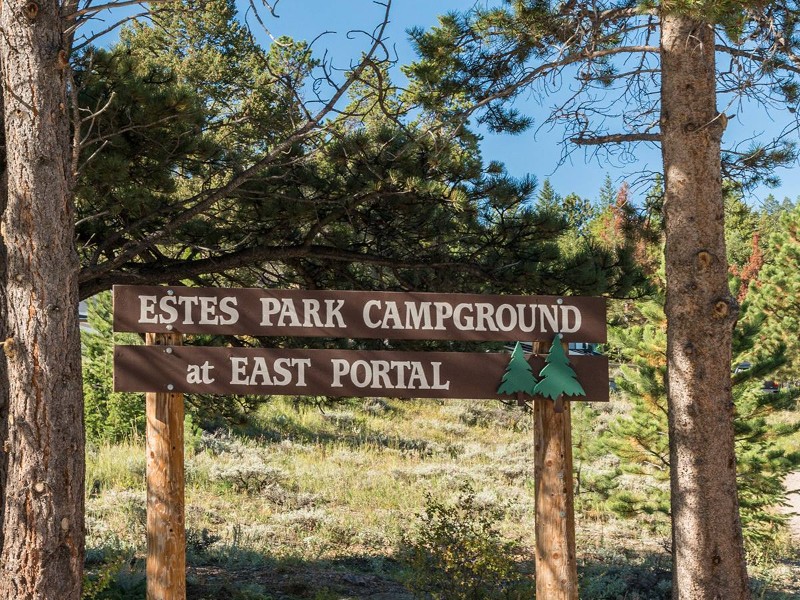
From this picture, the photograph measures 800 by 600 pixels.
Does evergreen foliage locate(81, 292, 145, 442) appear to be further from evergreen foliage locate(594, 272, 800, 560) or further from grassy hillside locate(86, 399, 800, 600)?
evergreen foliage locate(594, 272, 800, 560)

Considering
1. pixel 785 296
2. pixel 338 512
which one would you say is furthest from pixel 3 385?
pixel 785 296

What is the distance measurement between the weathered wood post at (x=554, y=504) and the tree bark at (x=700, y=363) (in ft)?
3.85

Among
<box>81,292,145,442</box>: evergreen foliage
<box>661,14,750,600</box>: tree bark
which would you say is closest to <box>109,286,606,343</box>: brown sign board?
<box>661,14,750,600</box>: tree bark

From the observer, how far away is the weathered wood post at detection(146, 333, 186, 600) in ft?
15.9

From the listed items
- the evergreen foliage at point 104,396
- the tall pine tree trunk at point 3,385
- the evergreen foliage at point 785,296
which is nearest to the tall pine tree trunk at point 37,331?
the tall pine tree trunk at point 3,385

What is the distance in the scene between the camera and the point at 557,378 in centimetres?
471

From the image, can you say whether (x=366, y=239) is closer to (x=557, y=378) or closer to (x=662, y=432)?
(x=557, y=378)

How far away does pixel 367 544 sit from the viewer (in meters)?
10.1

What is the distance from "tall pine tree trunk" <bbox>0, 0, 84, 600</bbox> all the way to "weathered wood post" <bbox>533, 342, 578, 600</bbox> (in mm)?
2662

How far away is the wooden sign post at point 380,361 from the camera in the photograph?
475 cm

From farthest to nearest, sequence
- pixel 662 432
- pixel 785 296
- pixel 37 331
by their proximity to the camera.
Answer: pixel 785 296 < pixel 662 432 < pixel 37 331

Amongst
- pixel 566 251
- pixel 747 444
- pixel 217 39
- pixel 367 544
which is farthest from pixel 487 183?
pixel 217 39

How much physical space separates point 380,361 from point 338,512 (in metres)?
7.18

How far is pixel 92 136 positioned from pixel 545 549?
432cm
